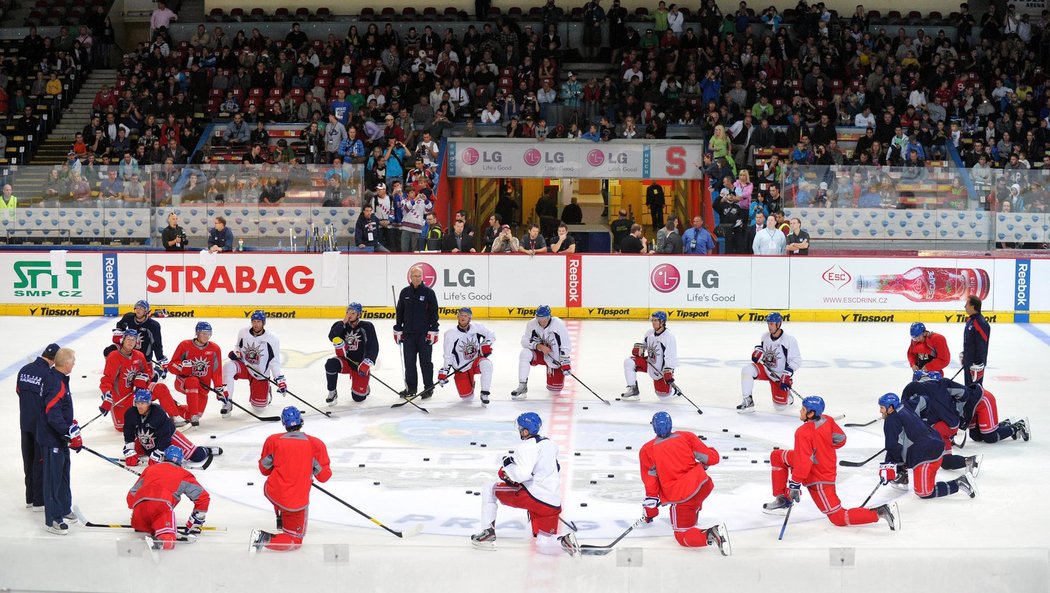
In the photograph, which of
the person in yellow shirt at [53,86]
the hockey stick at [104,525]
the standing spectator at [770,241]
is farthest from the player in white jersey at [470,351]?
the person in yellow shirt at [53,86]

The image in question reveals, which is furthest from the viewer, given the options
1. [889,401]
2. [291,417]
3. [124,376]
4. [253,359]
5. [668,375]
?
[668,375]

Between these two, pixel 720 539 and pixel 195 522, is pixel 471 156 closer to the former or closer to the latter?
pixel 195 522

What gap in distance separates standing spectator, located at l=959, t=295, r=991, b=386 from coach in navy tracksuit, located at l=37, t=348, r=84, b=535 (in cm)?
889

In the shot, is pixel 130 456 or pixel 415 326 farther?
pixel 415 326

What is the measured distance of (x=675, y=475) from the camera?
10047mm

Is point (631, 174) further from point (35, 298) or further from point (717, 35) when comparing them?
point (35, 298)

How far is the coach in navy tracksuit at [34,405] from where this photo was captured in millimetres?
10305

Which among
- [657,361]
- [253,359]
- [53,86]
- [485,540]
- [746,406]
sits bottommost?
[485,540]

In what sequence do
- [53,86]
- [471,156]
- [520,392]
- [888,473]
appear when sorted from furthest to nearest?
[53,86]
[471,156]
[520,392]
[888,473]

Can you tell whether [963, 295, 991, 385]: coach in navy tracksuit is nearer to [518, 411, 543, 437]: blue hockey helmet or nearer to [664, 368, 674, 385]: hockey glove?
[664, 368, 674, 385]: hockey glove

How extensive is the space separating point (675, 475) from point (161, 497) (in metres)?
3.79

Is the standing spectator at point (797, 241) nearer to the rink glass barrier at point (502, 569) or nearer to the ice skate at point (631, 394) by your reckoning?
the ice skate at point (631, 394)

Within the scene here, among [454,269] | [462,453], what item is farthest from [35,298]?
[462,453]

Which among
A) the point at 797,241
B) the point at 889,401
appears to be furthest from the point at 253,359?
the point at 797,241
